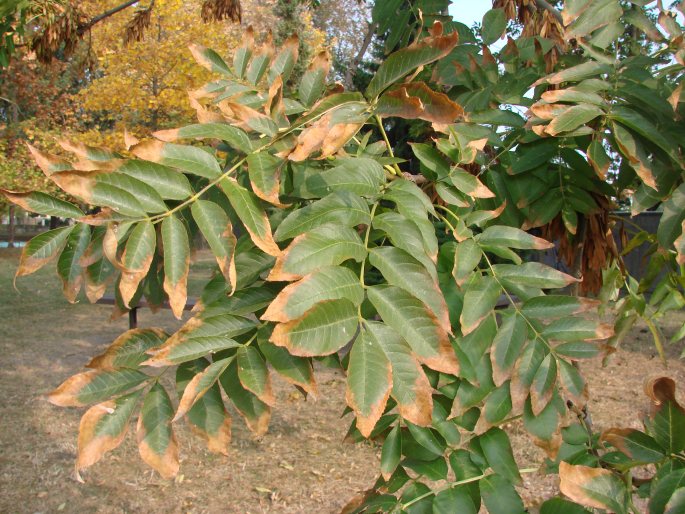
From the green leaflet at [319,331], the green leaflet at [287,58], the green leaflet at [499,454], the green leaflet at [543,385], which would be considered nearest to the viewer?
the green leaflet at [319,331]

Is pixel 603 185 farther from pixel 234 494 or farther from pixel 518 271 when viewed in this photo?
pixel 234 494

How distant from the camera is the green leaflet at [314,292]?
706 millimetres

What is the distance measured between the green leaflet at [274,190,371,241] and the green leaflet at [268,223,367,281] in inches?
1.2

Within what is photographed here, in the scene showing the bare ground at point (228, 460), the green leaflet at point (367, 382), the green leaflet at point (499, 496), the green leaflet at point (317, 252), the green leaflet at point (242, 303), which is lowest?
the bare ground at point (228, 460)

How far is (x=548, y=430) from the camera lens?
920 mm

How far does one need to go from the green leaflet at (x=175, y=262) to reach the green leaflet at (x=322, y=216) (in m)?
0.12

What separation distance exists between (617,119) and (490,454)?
61cm

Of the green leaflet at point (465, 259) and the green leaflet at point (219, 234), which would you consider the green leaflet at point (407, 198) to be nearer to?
the green leaflet at point (465, 259)

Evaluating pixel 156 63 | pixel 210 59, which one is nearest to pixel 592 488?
pixel 210 59

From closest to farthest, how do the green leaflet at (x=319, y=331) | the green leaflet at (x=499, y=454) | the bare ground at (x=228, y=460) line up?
1. the green leaflet at (x=319, y=331)
2. the green leaflet at (x=499, y=454)
3. the bare ground at (x=228, y=460)

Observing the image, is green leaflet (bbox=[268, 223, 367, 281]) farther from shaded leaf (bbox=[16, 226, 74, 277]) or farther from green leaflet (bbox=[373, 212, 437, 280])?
shaded leaf (bbox=[16, 226, 74, 277])

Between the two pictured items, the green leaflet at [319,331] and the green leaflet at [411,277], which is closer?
the green leaflet at [319,331]

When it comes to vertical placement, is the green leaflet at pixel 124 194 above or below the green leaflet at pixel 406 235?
above

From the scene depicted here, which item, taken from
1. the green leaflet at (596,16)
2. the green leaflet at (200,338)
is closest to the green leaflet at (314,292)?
the green leaflet at (200,338)
